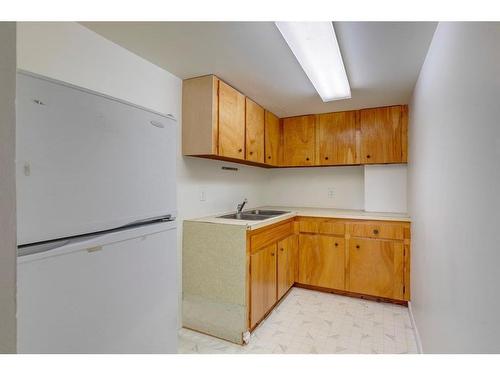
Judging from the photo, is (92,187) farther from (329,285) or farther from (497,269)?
(329,285)

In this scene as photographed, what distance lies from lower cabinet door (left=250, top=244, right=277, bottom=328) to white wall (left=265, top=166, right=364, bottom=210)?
127cm

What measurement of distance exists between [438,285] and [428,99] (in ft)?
3.61

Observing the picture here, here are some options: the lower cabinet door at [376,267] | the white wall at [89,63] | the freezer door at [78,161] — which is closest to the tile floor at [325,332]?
the lower cabinet door at [376,267]

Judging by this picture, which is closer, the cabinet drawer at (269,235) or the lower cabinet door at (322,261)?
the cabinet drawer at (269,235)

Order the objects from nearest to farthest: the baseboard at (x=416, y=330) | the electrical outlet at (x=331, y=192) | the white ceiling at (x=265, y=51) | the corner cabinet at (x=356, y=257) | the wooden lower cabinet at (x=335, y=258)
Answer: the white ceiling at (x=265, y=51) < the baseboard at (x=416, y=330) < the wooden lower cabinet at (x=335, y=258) < the corner cabinet at (x=356, y=257) < the electrical outlet at (x=331, y=192)

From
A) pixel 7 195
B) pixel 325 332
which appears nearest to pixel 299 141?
pixel 325 332

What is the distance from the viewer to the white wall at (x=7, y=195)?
41cm

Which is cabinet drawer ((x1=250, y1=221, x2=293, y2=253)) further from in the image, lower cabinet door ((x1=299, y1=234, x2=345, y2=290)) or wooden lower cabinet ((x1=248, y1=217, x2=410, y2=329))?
lower cabinet door ((x1=299, y1=234, x2=345, y2=290))

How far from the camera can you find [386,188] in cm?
296

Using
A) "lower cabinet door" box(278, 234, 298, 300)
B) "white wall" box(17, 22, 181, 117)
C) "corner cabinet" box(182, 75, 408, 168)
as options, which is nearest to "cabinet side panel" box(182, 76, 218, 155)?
"corner cabinet" box(182, 75, 408, 168)

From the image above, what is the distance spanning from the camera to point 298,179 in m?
3.55

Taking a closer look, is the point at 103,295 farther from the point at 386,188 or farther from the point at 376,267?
the point at 386,188

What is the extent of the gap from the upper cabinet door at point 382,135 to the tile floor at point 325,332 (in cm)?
151

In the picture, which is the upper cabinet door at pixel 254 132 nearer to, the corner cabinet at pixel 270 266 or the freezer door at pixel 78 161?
the corner cabinet at pixel 270 266
